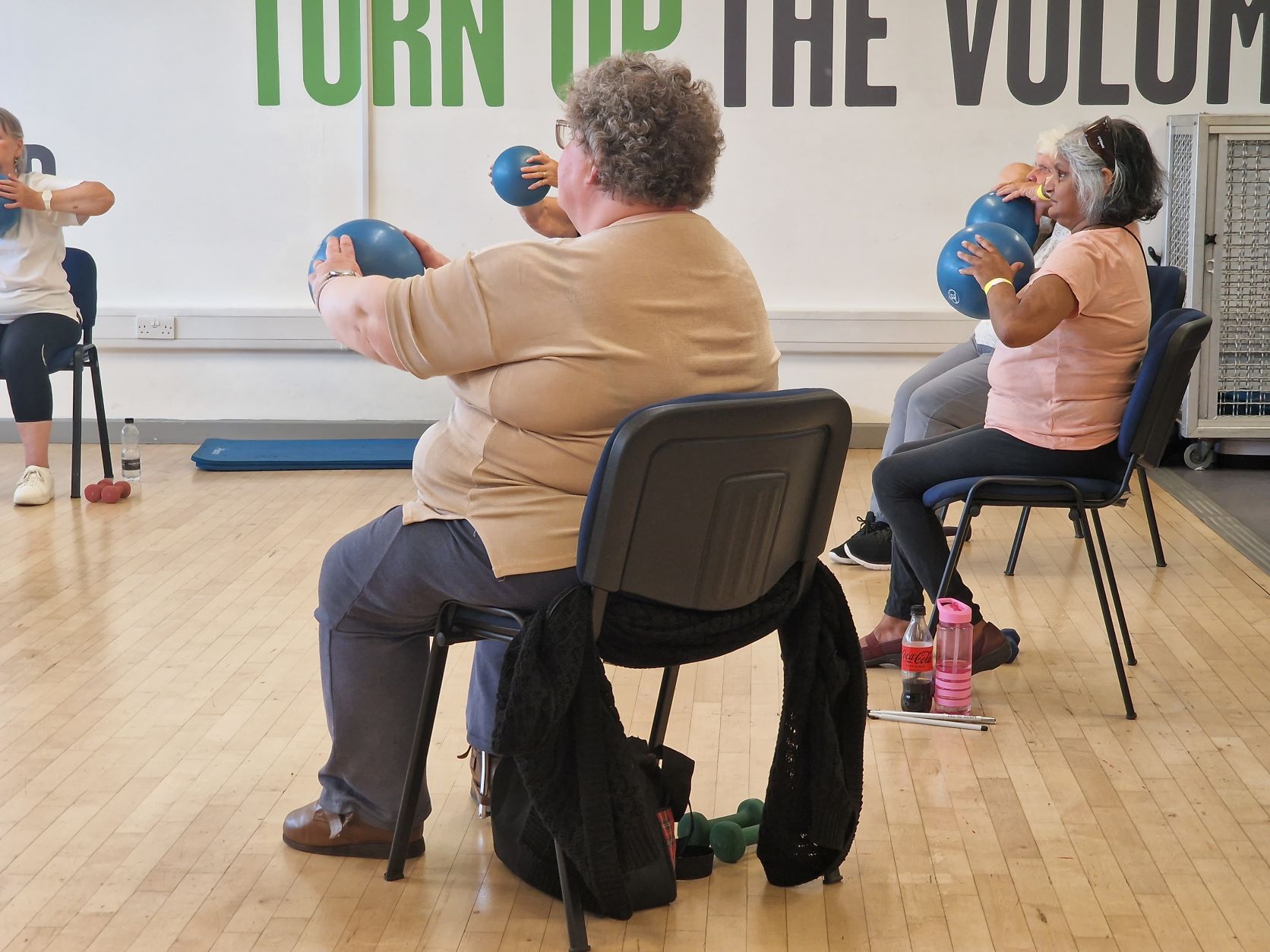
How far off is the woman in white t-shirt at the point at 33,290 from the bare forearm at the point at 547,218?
230cm

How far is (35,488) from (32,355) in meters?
0.46

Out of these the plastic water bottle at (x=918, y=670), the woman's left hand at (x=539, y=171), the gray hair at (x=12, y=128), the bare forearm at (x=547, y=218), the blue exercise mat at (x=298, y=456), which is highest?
the gray hair at (x=12, y=128)

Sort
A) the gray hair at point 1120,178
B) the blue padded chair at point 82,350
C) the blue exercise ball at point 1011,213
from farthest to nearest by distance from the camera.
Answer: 1. the blue padded chair at point 82,350
2. the blue exercise ball at point 1011,213
3. the gray hair at point 1120,178

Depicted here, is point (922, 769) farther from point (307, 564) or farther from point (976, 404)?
point (307, 564)

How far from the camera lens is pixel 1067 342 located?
8.76ft

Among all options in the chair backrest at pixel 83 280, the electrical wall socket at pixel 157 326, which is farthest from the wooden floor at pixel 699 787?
the electrical wall socket at pixel 157 326

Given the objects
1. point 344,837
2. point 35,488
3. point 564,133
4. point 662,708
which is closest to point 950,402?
point 662,708

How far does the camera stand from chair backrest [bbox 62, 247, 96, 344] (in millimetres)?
4801

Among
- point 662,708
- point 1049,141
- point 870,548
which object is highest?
point 1049,141

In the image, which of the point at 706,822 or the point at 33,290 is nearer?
the point at 706,822

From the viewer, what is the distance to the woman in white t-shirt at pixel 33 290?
4.49 metres

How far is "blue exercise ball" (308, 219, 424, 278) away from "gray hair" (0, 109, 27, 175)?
3.04 metres

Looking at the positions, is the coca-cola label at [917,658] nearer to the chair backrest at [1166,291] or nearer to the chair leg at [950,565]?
the chair leg at [950,565]

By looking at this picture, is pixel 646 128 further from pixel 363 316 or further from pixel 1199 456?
pixel 1199 456
